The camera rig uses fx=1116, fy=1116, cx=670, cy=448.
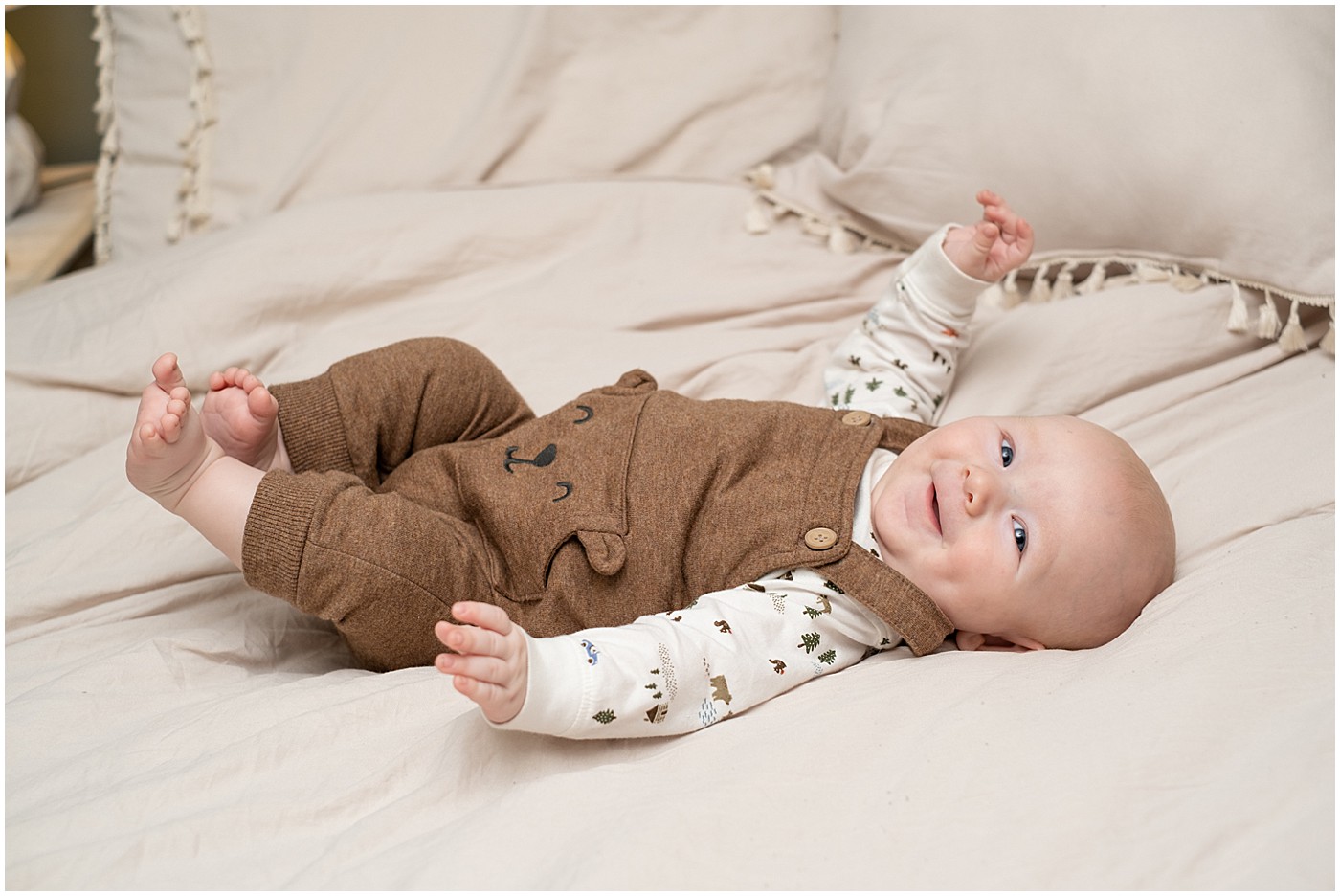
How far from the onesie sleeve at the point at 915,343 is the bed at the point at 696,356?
0.05 metres

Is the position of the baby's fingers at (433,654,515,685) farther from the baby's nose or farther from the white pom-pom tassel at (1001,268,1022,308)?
the white pom-pom tassel at (1001,268,1022,308)

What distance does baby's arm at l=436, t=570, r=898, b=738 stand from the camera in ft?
Result: 2.51

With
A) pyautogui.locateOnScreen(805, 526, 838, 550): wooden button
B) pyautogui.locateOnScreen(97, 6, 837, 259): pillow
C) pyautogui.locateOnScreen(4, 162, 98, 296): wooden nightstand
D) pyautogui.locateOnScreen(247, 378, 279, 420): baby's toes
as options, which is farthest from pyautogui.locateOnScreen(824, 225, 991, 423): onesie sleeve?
pyautogui.locateOnScreen(4, 162, 98, 296): wooden nightstand

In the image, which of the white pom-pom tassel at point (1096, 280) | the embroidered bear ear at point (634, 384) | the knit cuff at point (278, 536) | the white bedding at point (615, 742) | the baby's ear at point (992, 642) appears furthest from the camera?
the white pom-pom tassel at point (1096, 280)

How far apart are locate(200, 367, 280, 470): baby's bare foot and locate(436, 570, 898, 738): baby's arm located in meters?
0.41

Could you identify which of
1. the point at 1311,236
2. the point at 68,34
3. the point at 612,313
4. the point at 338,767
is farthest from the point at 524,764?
the point at 68,34

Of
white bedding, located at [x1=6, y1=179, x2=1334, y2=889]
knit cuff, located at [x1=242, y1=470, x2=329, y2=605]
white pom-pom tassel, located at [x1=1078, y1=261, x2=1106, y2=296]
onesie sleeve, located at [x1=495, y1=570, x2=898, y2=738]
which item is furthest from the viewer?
white pom-pom tassel, located at [x1=1078, y1=261, x2=1106, y2=296]

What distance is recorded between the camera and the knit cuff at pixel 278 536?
926 millimetres

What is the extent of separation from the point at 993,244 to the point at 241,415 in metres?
0.82

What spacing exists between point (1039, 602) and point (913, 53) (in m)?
0.85

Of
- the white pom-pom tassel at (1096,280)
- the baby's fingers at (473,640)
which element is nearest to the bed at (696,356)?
the white pom-pom tassel at (1096,280)

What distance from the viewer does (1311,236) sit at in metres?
1.24

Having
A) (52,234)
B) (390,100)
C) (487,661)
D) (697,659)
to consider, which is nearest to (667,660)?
(697,659)

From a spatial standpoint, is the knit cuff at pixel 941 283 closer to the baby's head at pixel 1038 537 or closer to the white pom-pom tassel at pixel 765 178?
the baby's head at pixel 1038 537
